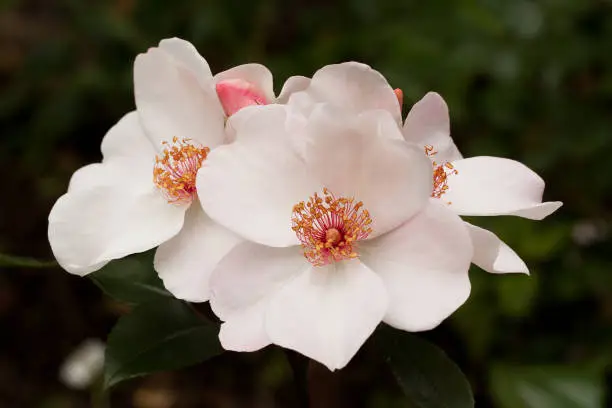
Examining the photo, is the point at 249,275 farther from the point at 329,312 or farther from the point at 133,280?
the point at 133,280

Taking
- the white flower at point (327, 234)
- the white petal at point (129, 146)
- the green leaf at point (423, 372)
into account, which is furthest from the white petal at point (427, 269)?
the white petal at point (129, 146)

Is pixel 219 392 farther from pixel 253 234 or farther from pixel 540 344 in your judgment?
pixel 253 234

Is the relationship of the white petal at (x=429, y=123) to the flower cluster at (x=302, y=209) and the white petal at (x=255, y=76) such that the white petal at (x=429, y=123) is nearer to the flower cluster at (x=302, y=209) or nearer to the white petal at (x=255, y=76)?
the flower cluster at (x=302, y=209)

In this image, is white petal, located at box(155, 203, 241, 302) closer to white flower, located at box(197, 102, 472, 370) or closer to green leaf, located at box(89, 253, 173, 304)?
white flower, located at box(197, 102, 472, 370)

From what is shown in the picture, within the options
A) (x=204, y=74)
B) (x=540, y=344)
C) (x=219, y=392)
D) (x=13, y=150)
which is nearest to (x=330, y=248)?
(x=204, y=74)

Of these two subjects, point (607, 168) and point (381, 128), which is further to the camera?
point (607, 168)

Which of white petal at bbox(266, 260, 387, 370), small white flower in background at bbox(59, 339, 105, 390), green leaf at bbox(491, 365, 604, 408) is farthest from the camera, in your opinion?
small white flower in background at bbox(59, 339, 105, 390)

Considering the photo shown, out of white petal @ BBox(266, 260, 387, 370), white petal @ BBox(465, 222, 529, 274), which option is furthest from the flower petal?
white petal @ BBox(465, 222, 529, 274)
